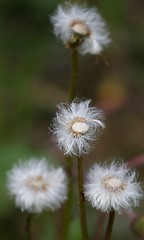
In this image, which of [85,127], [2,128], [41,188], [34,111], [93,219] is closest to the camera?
[85,127]

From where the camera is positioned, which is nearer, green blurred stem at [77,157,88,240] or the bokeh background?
green blurred stem at [77,157,88,240]

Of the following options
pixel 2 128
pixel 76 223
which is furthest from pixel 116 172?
pixel 2 128

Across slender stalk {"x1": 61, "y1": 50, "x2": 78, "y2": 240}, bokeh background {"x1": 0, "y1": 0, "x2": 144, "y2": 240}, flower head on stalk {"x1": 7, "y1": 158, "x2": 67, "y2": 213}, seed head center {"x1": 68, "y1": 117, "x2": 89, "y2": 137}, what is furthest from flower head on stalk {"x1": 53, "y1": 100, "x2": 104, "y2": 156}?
bokeh background {"x1": 0, "y1": 0, "x2": 144, "y2": 240}

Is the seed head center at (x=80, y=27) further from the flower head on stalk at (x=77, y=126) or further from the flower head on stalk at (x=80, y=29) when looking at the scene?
the flower head on stalk at (x=77, y=126)

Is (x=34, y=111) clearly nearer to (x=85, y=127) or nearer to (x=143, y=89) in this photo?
(x=143, y=89)

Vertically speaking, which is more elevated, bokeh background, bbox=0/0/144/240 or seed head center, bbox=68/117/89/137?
bokeh background, bbox=0/0/144/240

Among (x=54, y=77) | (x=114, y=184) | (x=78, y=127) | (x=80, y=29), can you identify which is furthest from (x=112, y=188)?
(x=54, y=77)

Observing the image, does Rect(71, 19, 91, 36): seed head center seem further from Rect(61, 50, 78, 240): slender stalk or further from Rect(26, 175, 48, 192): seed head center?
Rect(26, 175, 48, 192): seed head center
